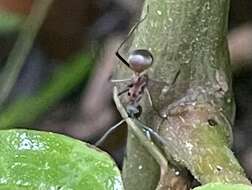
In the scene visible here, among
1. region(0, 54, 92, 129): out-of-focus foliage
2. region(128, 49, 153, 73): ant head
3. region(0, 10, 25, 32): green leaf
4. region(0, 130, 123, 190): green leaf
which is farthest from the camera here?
region(0, 10, 25, 32): green leaf

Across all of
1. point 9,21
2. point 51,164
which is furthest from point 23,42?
point 51,164

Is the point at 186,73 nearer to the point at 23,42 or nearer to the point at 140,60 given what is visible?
the point at 140,60

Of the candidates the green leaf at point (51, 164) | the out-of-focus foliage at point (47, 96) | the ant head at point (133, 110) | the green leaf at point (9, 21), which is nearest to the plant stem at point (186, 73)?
the ant head at point (133, 110)

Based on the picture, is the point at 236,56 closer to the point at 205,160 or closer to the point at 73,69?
the point at 73,69

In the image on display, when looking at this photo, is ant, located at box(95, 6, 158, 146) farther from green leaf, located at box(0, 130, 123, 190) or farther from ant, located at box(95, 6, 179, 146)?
green leaf, located at box(0, 130, 123, 190)

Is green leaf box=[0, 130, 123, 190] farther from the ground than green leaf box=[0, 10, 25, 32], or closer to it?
farther from the ground

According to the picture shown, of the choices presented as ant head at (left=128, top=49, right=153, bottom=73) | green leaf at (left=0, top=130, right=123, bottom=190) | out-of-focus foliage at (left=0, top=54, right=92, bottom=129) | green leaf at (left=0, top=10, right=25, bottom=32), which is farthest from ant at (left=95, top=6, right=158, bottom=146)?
green leaf at (left=0, top=10, right=25, bottom=32)

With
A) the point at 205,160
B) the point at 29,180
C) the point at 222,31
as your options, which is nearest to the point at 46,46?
the point at 222,31
